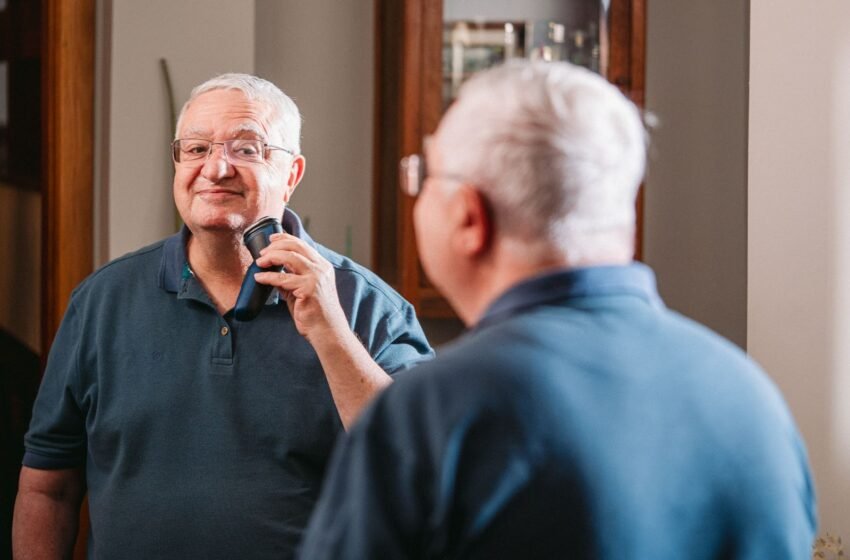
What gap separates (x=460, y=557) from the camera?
0.88 metres

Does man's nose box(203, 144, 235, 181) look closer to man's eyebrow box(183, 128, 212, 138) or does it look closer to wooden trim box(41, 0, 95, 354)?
man's eyebrow box(183, 128, 212, 138)

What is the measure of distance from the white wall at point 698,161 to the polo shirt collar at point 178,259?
1.91 metres

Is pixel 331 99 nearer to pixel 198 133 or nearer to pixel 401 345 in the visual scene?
pixel 198 133

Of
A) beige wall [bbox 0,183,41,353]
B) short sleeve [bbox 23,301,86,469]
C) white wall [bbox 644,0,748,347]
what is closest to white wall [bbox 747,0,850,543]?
white wall [bbox 644,0,748,347]

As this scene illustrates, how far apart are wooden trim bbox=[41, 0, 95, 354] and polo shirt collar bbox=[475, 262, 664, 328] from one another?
2.30 metres

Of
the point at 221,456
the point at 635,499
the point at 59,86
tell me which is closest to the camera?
the point at 635,499

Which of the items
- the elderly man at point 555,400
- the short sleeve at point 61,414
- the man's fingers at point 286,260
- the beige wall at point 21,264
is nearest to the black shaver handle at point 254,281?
the man's fingers at point 286,260

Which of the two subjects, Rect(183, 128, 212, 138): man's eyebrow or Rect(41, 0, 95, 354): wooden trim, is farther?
Rect(41, 0, 95, 354): wooden trim

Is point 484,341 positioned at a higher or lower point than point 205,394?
higher

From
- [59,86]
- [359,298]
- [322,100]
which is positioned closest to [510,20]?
[322,100]

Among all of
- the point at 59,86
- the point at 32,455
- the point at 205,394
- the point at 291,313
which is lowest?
the point at 32,455

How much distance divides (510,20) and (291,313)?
1.71 m

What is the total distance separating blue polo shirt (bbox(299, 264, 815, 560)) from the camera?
857mm

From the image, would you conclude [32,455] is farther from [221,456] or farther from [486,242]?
[486,242]
